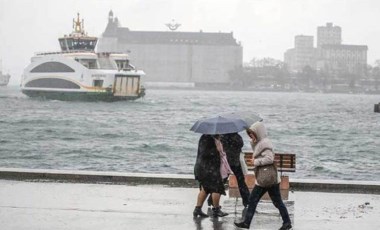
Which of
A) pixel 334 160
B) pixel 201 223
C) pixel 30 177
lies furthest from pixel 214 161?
pixel 334 160

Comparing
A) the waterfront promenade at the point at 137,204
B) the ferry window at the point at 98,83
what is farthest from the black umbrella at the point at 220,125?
the ferry window at the point at 98,83

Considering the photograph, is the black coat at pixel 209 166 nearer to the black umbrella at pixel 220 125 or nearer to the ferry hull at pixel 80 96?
the black umbrella at pixel 220 125

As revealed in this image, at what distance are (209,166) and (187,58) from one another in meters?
177

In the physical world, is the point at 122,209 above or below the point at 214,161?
below

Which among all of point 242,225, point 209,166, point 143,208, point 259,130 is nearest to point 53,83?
point 143,208

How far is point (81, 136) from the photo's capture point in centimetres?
3612

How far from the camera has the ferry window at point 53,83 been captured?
76.3 metres

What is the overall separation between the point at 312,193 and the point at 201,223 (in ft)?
9.28

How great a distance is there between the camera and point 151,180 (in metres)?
11.3

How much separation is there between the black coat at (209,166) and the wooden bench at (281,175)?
0.96 meters

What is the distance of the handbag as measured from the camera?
793 cm

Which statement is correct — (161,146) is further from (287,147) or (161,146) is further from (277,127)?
(277,127)

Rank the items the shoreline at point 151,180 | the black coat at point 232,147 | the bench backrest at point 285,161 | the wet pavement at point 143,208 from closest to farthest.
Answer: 1. the wet pavement at point 143,208
2. the black coat at point 232,147
3. the bench backrest at point 285,161
4. the shoreline at point 151,180

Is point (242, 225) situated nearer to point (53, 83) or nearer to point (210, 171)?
point (210, 171)
